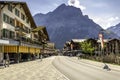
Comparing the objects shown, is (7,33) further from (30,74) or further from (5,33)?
(30,74)

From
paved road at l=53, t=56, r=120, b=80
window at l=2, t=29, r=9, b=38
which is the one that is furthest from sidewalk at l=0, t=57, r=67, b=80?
window at l=2, t=29, r=9, b=38

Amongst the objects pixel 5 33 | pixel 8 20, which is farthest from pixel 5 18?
pixel 5 33

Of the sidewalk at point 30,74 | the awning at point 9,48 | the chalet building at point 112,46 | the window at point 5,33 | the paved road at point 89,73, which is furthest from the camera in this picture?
the chalet building at point 112,46

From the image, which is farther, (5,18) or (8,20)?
(8,20)

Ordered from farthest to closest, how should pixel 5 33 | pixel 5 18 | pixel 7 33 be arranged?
pixel 7 33, pixel 5 18, pixel 5 33

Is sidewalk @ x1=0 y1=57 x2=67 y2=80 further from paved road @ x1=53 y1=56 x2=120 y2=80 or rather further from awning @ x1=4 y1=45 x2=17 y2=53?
awning @ x1=4 y1=45 x2=17 y2=53

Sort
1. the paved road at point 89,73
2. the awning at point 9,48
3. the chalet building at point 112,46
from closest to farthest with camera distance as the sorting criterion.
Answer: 1. the paved road at point 89,73
2. the awning at point 9,48
3. the chalet building at point 112,46

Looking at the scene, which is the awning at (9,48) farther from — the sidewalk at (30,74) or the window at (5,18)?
the sidewalk at (30,74)

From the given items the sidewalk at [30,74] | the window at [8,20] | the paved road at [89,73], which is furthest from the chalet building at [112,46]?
the sidewalk at [30,74]

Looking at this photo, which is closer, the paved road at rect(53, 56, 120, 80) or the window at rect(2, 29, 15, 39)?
the paved road at rect(53, 56, 120, 80)

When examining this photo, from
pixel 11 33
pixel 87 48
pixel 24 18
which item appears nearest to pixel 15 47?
pixel 11 33

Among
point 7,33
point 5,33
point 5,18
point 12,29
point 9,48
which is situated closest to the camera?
point 9,48

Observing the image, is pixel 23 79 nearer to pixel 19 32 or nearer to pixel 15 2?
pixel 15 2

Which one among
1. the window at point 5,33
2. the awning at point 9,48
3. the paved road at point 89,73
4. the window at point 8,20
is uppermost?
the window at point 8,20
